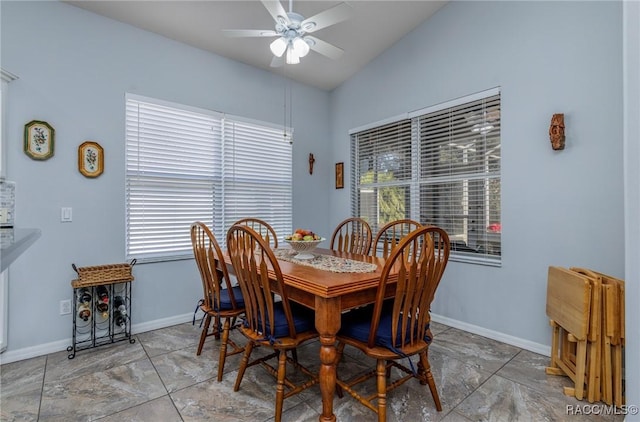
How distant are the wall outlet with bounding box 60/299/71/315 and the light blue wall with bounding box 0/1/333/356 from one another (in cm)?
3

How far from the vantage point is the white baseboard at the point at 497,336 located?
2.40m

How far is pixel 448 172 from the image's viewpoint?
3033mm

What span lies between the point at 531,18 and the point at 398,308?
2.59 m

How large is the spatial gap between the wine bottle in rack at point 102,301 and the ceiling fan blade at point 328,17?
2.60 m

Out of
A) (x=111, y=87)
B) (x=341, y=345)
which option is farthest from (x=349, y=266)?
(x=111, y=87)

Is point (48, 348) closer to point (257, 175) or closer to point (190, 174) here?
point (190, 174)

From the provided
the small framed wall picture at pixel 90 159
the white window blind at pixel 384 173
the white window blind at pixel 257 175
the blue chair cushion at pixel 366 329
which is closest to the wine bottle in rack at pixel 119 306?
the small framed wall picture at pixel 90 159

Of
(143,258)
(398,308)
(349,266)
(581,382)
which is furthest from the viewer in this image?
(143,258)

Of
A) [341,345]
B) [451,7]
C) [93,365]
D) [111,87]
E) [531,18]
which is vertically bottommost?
[93,365]

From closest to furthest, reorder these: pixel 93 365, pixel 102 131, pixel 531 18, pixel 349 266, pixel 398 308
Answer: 1. pixel 398 308
2. pixel 349 266
3. pixel 93 365
4. pixel 531 18
5. pixel 102 131

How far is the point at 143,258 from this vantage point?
2887mm

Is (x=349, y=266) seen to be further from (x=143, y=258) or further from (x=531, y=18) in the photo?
(x=531, y=18)

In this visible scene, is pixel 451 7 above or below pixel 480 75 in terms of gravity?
above

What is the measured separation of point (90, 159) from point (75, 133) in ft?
0.75
